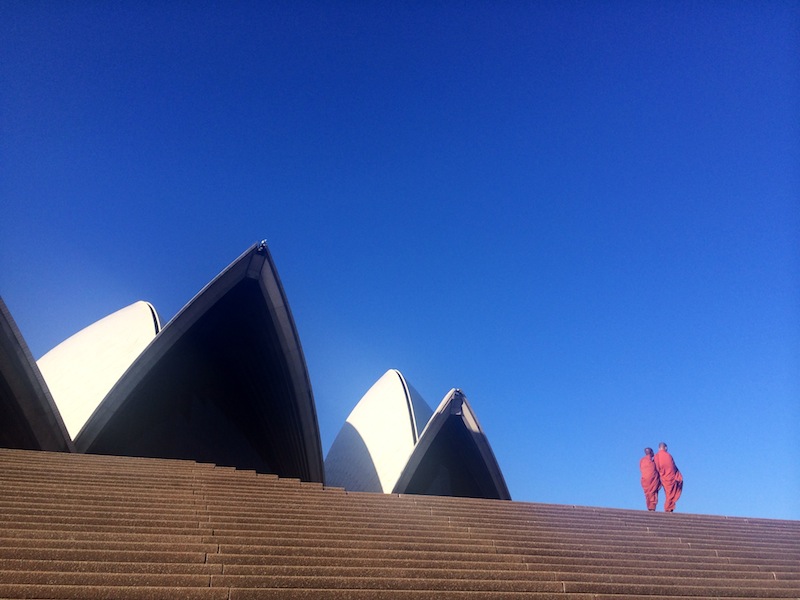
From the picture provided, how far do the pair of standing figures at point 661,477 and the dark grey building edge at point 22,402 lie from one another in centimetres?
961

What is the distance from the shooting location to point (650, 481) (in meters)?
9.59

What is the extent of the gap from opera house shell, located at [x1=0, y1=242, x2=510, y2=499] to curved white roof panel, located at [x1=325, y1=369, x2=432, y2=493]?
2.5 inches

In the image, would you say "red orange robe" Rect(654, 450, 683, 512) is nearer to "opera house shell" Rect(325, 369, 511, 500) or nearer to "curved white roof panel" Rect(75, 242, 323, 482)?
"opera house shell" Rect(325, 369, 511, 500)

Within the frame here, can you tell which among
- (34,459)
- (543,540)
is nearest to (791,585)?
(543,540)

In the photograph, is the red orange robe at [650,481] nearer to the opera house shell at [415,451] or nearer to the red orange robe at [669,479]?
the red orange robe at [669,479]

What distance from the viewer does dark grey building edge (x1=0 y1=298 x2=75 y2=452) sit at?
29.5 feet

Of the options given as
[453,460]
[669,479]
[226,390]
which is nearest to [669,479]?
[669,479]

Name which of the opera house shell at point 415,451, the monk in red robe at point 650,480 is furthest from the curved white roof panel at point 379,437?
the monk in red robe at point 650,480

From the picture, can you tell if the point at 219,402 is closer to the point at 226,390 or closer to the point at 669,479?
the point at 226,390

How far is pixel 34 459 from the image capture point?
6285mm

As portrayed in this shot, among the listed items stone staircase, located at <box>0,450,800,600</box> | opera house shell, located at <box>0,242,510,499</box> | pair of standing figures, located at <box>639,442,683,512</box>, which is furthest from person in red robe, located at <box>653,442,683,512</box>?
opera house shell, located at <box>0,242,510,499</box>

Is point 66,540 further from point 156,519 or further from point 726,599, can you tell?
point 726,599

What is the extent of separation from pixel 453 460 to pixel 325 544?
1365cm

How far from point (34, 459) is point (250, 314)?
6.65 m
